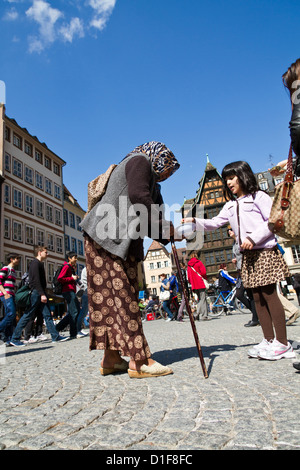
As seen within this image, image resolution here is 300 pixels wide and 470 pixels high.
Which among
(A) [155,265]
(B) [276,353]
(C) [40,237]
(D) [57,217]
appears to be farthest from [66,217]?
(B) [276,353]

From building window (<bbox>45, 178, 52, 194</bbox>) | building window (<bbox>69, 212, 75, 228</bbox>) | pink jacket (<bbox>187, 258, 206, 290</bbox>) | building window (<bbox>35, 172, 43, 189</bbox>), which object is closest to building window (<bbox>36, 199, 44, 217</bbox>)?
building window (<bbox>35, 172, 43, 189</bbox>)

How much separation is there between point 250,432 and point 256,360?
5.72 feet

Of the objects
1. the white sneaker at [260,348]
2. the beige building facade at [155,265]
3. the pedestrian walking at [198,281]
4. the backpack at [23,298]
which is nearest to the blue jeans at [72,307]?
the backpack at [23,298]

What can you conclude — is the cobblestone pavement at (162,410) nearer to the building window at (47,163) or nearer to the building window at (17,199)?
the building window at (17,199)

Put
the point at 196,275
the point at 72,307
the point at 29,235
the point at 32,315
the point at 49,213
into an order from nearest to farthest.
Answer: the point at 32,315 → the point at 72,307 → the point at 196,275 → the point at 29,235 → the point at 49,213

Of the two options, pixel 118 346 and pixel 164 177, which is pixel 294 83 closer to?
pixel 164 177

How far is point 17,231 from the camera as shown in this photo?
31469mm

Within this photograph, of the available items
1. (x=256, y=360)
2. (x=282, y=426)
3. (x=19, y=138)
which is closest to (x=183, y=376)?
(x=256, y=360)

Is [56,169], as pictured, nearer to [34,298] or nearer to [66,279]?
[66,279]

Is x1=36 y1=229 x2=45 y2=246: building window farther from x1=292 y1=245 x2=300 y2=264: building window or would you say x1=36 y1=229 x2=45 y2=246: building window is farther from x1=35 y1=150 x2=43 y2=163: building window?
x1=292 y1=245 x2=300 y2=264: building window

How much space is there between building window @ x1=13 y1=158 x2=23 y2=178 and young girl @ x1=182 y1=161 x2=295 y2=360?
32.1m

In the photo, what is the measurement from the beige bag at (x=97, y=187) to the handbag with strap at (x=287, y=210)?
4.83 feet

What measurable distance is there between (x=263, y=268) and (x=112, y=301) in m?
1.37

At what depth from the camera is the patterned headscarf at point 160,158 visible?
3.08 metres
